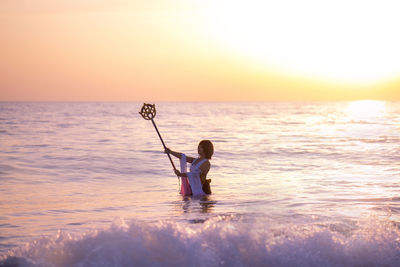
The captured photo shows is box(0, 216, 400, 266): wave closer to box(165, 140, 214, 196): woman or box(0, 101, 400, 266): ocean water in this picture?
box(0, 101, 400, 266): ocean water

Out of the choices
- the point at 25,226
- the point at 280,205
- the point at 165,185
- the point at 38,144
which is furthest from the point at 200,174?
the point at 38,144

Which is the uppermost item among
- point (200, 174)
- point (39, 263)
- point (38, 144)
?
point (38, 144)

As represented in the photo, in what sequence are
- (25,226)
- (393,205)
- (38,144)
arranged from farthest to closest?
(38,144), (393,205), (25,226)

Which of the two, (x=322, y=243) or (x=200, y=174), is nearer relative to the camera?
(x=322, y=243)

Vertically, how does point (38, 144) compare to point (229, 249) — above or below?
above

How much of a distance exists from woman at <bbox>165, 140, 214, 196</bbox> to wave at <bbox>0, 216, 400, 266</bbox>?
3.30m

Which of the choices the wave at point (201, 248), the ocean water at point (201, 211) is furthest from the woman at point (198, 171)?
the wave at point (201, 248)

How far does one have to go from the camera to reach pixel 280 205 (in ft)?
29.7

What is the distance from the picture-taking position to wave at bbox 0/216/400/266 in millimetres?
5340

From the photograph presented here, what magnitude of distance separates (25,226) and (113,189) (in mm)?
3974

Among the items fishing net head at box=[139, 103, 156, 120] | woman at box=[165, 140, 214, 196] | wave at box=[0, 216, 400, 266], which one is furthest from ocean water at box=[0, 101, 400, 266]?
fishing net head at box=[139, 103, 156, 120]

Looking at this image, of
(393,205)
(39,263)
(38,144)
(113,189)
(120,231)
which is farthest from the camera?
(38,144)

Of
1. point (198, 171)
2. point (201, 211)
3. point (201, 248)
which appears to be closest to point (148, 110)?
point (198, 171)

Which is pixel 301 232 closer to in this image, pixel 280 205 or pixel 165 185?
pixel 280 205
